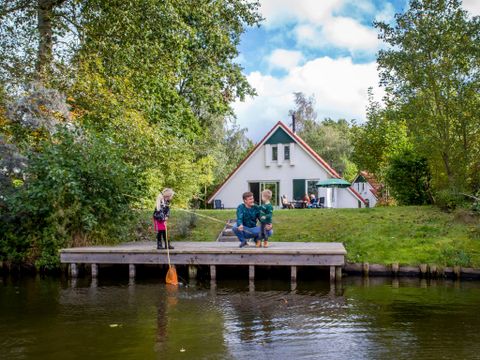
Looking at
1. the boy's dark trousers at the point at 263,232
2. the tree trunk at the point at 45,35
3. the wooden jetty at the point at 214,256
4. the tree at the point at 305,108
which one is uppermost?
the tree at the point at 305,108

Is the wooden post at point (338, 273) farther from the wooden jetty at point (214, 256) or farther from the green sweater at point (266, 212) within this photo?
the green sweater at point (266, 212)

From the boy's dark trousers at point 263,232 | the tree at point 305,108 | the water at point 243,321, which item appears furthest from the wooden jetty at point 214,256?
the tree at point 305,108

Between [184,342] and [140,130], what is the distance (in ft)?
35.5

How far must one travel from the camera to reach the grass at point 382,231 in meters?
13.2

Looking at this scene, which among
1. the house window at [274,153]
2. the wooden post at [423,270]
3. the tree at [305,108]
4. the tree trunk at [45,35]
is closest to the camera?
the wooden post at [423,270]

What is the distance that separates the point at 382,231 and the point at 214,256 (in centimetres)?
564

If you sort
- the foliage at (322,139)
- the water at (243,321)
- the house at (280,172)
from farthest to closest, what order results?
1. the foliage at (322,139)
2. the house at (280,172)
3. the water at (243,321)

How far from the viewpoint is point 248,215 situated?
1299 cm

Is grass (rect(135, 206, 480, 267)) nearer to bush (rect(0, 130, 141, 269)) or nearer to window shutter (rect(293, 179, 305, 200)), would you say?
bush (rect(0, 130, 141, 269))

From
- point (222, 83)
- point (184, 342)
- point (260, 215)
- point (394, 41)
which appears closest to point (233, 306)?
point (184, 342)

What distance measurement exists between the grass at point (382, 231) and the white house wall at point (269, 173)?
13.1 metres

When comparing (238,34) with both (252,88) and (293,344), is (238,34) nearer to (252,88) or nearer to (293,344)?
(252,88)

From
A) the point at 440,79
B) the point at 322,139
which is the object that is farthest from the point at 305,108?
the point at 440,79

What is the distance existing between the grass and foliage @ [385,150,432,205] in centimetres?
229
